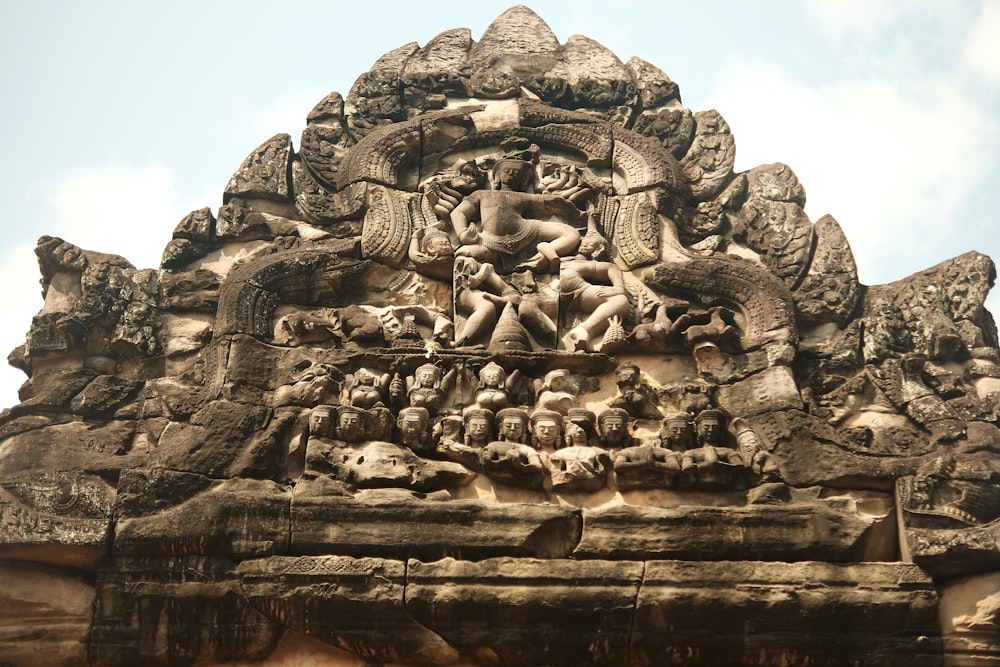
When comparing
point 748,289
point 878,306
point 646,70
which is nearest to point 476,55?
point 646,70

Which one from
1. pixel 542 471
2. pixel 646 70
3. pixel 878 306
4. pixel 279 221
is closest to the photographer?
pixel 542 471

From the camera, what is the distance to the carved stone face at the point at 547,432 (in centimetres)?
664

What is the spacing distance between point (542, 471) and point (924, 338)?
9.33 feet

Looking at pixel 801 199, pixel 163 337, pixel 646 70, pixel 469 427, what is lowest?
pixel 469 427

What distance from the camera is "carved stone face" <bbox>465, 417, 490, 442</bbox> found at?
6582 millimetres

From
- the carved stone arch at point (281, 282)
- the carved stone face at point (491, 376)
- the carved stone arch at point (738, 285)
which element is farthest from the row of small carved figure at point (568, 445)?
the carved stone arch at point (281, 282)

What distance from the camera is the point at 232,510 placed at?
6.15 m

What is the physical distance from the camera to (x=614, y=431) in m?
6.68

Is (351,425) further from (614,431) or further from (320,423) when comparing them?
(614,431)

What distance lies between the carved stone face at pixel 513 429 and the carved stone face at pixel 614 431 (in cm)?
52

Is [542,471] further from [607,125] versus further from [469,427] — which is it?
Result: [607,125]

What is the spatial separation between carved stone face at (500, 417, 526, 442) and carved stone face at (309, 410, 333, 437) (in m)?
1.07

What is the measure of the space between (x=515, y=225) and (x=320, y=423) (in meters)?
2.26

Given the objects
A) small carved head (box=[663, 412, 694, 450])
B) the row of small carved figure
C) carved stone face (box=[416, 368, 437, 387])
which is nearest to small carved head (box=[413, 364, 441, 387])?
carved stone face (box=[416, 368, 437, 387])
